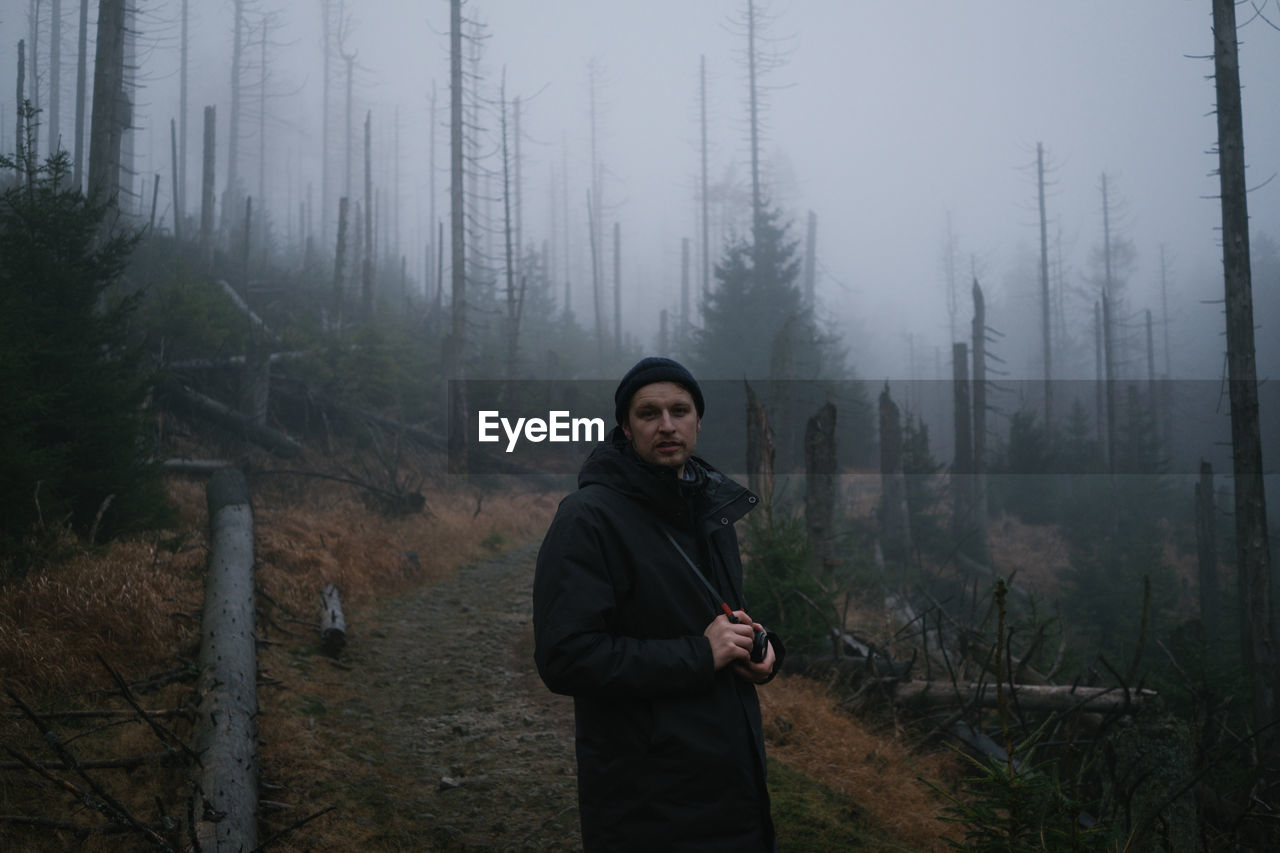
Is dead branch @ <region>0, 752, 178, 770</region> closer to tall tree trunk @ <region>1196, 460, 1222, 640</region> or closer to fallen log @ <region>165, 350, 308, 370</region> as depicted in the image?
fallen log @ <region>165, 350, 308, 370</region>

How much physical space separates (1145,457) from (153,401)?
109 feet

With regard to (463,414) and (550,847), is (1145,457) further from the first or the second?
(550,847)

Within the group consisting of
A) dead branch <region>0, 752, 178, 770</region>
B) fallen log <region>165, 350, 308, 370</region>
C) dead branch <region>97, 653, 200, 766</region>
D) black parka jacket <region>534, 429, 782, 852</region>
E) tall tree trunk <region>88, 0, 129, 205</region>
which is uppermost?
tall tree trunk <region>88, 0, 129, 205</region>

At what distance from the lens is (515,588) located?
11352mm

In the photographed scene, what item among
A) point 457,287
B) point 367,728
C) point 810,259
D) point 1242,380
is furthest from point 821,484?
point 810,259

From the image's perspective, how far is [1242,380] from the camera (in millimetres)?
10570

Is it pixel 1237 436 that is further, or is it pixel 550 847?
pixel 1237 436

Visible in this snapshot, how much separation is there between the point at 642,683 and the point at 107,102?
1551 centimetres

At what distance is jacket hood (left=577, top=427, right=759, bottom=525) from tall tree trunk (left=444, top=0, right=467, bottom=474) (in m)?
17.6

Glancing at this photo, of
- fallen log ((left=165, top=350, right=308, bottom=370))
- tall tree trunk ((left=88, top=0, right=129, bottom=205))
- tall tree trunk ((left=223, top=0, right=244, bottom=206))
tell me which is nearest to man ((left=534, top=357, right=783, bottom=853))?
tall tree trunk ((left=88, top=0, right=129, bottom=205))

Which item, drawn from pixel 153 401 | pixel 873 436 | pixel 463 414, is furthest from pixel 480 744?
pixel 873 436

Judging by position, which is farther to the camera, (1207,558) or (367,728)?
(1207,558)

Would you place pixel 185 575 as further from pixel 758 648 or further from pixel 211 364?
pixel 211 364

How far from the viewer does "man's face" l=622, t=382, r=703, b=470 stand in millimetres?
2414
